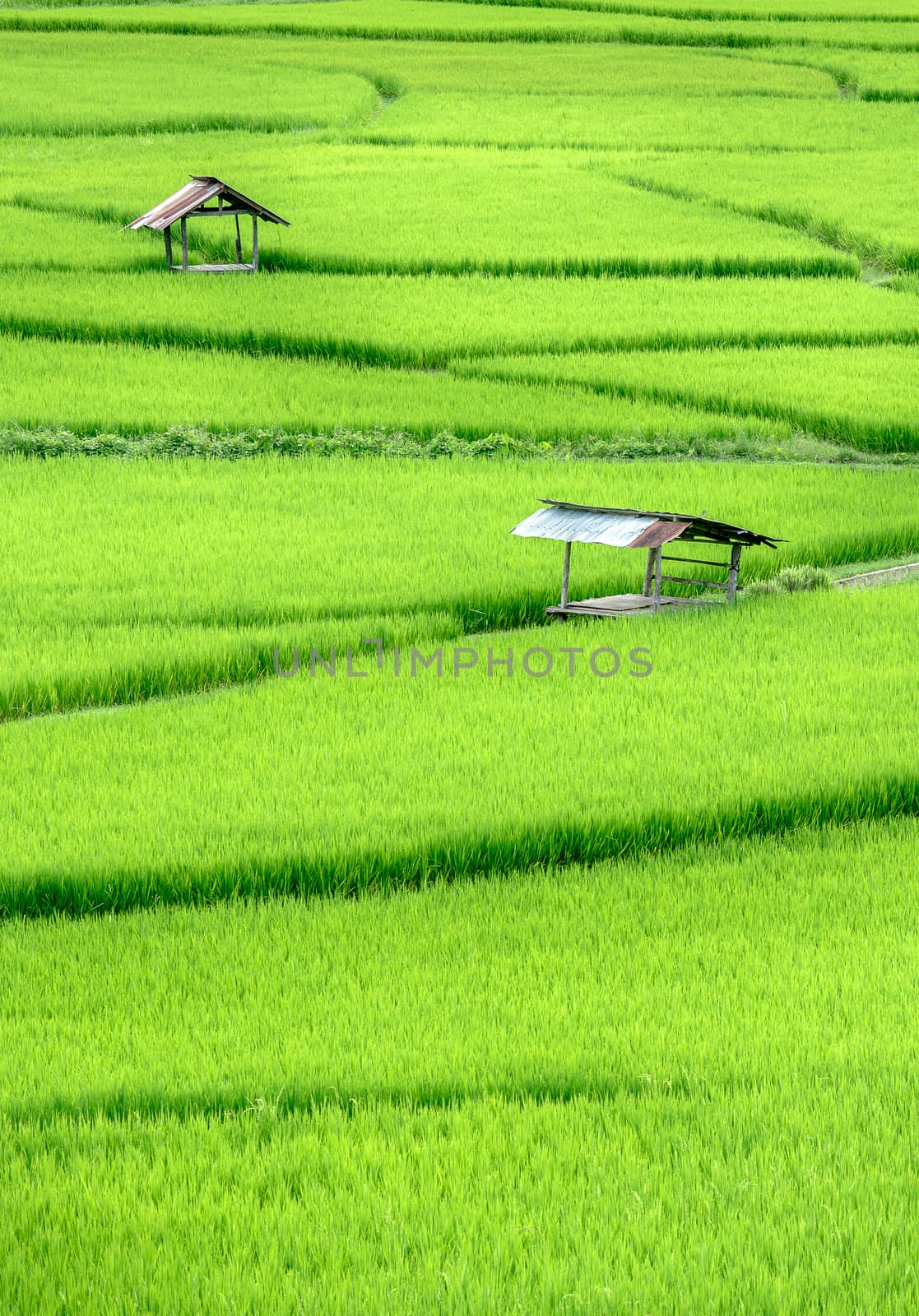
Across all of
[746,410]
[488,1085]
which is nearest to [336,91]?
[746,410]

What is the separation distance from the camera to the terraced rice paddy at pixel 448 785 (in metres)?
3.71

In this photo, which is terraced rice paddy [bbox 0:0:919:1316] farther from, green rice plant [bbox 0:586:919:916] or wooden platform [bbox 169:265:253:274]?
wooden platform [bbox 169:265:253:274]

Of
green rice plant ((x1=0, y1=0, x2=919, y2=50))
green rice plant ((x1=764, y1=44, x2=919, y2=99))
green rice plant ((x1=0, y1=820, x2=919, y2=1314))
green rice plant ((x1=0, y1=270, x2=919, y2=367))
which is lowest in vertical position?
green rice plant ((x1=0, y1=820, x2=919, y2=1314))

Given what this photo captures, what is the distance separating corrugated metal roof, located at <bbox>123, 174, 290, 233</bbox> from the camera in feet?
57.4

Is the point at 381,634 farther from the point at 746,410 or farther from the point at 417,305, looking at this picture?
the point at 417,305

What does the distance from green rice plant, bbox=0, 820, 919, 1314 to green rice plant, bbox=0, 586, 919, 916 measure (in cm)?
29

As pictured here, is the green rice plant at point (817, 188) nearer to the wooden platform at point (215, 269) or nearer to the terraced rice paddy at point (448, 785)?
the terraced rice paddy at point (448, 785)

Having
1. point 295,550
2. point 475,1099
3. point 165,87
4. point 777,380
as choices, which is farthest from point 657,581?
point 165,87

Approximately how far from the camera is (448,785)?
6500mm

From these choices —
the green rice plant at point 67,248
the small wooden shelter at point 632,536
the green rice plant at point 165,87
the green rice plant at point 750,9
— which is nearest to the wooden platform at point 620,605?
the small wooden shelter at point 632,536

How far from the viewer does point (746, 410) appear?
14102 mm

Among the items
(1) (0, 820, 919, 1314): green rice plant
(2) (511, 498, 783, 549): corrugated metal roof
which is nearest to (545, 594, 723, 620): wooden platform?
(2) (511, 498, 783, 549): corrugated metal roof

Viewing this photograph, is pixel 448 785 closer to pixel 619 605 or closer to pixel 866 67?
pixel 619 605

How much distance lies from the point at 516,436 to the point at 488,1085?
979 centimetres
